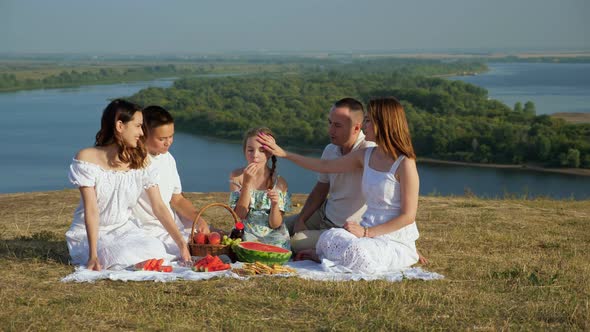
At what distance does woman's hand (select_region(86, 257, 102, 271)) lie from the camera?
16.7 ft

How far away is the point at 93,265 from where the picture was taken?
512 cm

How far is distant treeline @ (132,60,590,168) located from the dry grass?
154 feet

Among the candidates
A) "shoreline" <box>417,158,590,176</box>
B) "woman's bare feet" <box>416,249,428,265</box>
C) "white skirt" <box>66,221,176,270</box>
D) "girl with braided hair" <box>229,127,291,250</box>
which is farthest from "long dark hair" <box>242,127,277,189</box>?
"shoreline" <box>417,158,590,176</box>

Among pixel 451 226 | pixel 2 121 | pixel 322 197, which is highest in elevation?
pixel 322 197

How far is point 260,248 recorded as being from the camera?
213 inches

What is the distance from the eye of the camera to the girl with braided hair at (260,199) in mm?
5520

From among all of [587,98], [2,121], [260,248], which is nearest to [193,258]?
[260,248]

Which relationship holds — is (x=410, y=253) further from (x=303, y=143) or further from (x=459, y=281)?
(x=303, y=143)

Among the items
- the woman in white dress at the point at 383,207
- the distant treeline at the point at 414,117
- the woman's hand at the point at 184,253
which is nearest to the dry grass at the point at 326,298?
the woman in white dress at the point at 383,207

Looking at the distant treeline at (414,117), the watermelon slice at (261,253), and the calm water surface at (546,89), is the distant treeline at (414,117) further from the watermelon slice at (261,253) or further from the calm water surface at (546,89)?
the watermelon slice at (261,253)

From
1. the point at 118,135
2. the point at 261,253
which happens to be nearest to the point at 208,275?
the point at 261,253

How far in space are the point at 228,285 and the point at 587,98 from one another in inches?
4348

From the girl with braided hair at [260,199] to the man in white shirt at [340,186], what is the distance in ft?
1.02

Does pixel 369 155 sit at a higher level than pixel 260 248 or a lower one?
higher
